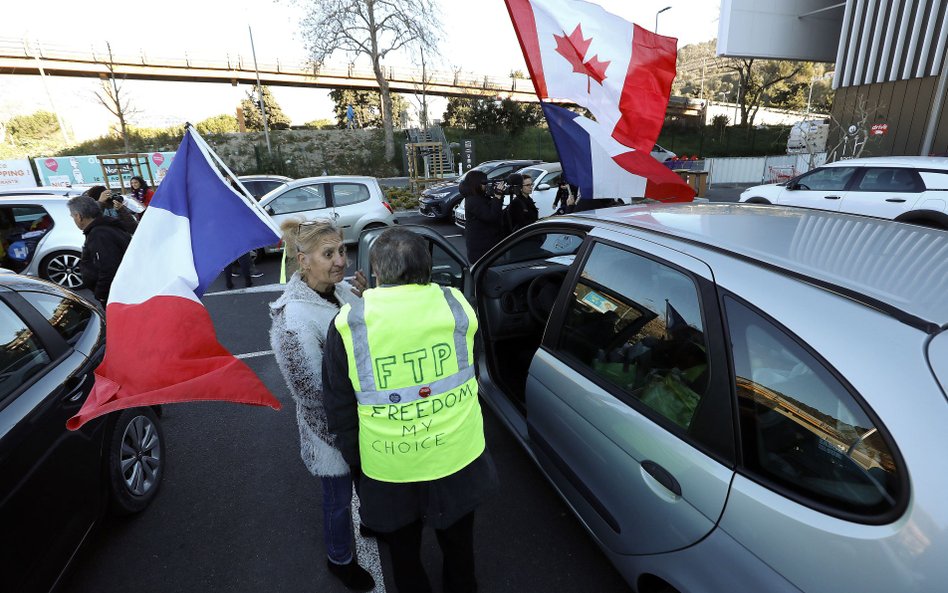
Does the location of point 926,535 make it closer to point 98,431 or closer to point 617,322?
point 617,322

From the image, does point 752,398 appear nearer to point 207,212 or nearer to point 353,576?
point 353,576

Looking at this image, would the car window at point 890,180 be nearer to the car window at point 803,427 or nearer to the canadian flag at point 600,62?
the canadian flag at point 600,62

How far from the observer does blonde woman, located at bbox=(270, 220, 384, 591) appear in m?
1.83

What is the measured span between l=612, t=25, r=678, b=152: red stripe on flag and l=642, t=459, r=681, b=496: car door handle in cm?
250

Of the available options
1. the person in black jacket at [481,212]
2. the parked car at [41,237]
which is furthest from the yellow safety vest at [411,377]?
the parked car at [41,237]

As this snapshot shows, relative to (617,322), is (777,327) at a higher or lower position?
higher

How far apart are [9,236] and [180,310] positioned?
8.15 meters

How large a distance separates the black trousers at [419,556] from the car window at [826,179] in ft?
33.8

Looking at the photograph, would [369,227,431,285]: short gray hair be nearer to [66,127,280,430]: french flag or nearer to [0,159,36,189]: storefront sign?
[66,127,280,430]: french flag

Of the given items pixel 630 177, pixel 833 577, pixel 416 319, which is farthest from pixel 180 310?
pixel 630 177

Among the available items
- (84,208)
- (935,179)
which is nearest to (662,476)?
(84,208)

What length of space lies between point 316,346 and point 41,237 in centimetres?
810

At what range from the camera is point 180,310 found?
6.24 ft

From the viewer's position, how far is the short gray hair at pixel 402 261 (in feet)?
4.99
